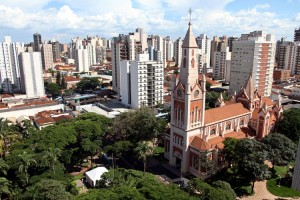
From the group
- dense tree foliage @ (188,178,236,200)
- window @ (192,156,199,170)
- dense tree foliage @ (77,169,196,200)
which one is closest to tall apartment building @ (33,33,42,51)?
window @ (192,156,199,170)

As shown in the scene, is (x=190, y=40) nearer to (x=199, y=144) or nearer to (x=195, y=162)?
(x=199, y=144)

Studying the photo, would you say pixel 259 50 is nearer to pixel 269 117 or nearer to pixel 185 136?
pixel 269 117

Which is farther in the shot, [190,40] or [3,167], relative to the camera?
[190,40]

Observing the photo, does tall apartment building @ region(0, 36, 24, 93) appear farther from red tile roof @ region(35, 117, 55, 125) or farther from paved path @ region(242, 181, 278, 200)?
paved path @ region(242, 181, 278, 200)

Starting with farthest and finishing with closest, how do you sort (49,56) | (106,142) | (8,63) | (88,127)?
(49,56), (8,63), (106,142), (88,127)

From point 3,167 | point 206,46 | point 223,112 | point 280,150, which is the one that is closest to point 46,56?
point 206,46

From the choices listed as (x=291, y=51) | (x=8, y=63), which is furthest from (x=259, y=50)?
(x=8, y=63)

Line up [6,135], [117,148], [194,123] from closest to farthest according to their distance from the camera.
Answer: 1. [194,123]
2. [117,148]
3. [6,135]
